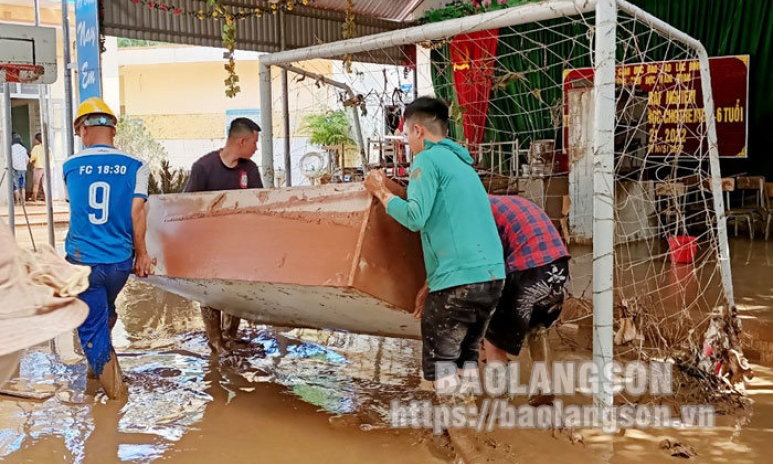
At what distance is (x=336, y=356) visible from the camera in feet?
16.1

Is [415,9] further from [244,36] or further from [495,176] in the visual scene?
[495,176]

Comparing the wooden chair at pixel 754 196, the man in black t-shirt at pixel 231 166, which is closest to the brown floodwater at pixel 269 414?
the man in black t-shirt at pixel 231 166

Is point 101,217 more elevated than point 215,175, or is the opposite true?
point 215,175

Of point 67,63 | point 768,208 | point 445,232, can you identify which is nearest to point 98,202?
point 445,232

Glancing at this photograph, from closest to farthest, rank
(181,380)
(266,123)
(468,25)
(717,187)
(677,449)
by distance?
1. (677,449)
2. (468,25)
3. (181,380)
4. (717,187)
5. (266,123)

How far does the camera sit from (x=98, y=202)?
375 centimetres

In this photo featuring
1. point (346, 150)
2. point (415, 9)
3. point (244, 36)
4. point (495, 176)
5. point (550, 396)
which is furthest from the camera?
point (346, 150)

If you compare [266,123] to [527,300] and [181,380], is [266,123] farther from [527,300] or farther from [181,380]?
[527,300]

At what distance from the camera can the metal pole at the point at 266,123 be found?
6.41m

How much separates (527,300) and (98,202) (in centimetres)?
226

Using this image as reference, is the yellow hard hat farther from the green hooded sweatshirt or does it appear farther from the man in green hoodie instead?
the green hooded sweatshirt

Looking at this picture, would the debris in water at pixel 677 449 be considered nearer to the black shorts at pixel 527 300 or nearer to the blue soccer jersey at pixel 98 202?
the black shorts at pixel 527 300

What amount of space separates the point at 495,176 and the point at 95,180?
559 centimetres

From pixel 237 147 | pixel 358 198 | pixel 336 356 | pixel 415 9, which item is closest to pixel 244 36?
pixel 415 9
